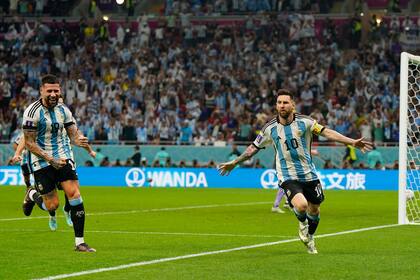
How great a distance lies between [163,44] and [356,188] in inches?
502

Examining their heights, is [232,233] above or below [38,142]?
below

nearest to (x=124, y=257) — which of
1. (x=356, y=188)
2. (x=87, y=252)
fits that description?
(x=87, y=252)

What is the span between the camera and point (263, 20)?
42.5m

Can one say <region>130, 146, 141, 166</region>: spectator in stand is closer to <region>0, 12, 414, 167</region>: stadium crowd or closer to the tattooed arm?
<region>0, 12, 414, 167</region>: stadium crowd

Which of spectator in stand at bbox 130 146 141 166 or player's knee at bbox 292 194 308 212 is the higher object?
player's knee at bbox 292 194 308 212

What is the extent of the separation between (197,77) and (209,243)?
2706 cm

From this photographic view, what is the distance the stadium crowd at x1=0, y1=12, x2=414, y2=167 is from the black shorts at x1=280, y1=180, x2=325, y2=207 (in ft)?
73.7

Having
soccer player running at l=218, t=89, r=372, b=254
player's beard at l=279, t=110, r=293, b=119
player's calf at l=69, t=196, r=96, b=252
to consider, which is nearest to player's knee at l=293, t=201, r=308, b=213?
soccer player running at l=218, t=89, r=372, b=254

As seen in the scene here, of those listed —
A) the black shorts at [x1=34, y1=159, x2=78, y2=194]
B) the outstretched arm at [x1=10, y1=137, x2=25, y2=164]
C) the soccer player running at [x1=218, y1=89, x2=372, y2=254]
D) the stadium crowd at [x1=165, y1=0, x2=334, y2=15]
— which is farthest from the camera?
the stadium crowd at [x1=165, y1=0, x2=334, y2=15]

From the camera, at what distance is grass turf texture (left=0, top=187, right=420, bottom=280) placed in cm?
1076

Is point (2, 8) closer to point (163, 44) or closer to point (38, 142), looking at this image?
point (163, 44)

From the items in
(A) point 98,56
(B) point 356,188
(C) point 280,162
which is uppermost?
(A) point 98,56

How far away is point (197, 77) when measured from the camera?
Answer: 41.1 meters

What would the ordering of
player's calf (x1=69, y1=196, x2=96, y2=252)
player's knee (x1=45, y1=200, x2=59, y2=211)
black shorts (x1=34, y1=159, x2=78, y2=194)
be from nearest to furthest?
player's calf (x1=69, y1=196, x2=96, y2=252)
black shorts (x1=34, y1=159, x2=78, y2=194)
player's knee (x1=45, y1=200, x2=59, y2=211)
